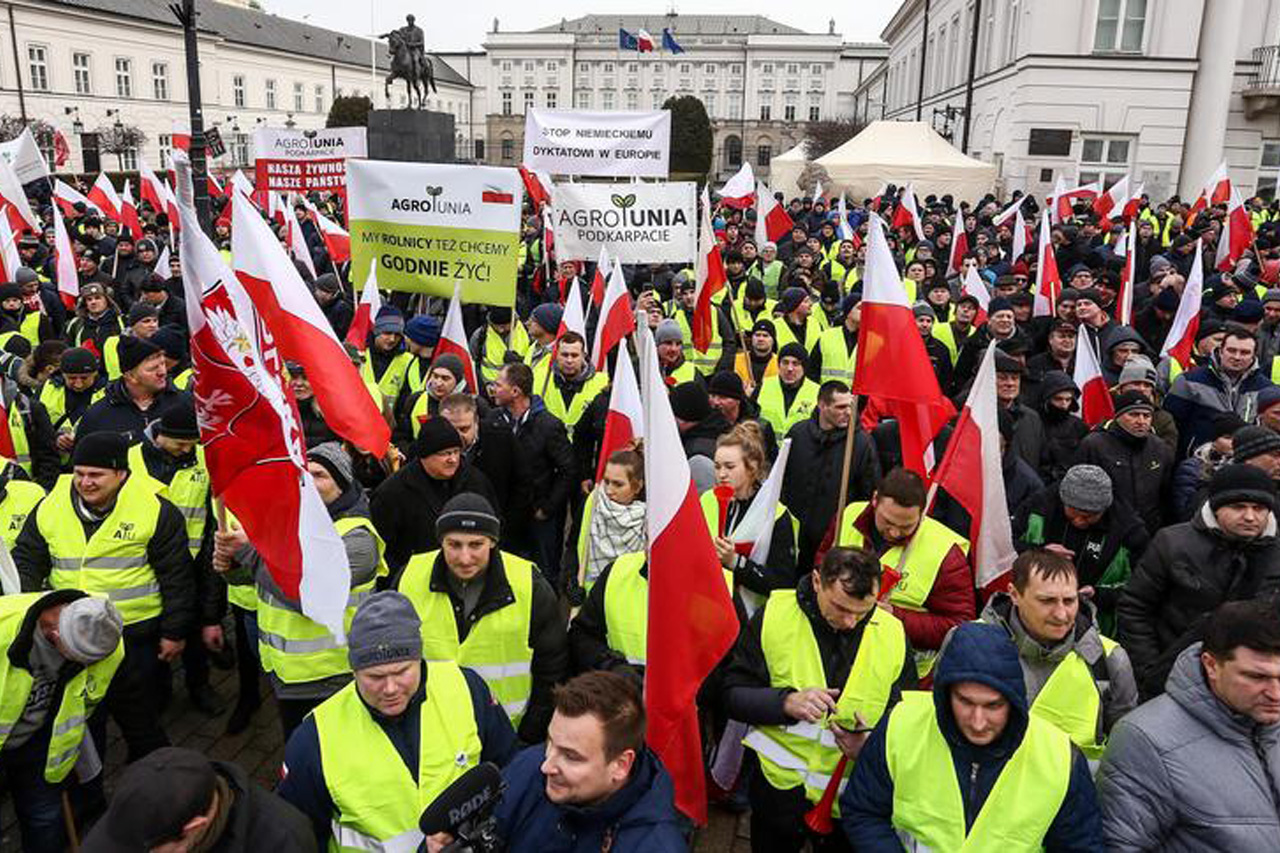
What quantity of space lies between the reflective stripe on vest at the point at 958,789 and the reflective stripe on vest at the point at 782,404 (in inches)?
153

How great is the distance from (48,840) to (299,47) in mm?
78835

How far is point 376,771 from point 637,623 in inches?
48.0

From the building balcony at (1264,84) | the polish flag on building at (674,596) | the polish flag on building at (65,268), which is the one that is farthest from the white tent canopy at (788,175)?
the polish flag on building at (674,596)

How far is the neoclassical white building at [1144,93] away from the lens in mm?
27516

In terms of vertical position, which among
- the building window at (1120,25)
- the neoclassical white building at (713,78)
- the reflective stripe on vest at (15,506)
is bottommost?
the reflective stripe on vest at (15,506)

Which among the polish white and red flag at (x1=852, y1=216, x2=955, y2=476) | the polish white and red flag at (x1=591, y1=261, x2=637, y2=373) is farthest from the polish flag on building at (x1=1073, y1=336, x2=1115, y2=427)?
the polish white and red flag at (x1=591, y1=261, x2=637, y2=373)

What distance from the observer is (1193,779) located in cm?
267

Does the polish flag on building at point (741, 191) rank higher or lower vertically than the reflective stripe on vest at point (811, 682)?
higher

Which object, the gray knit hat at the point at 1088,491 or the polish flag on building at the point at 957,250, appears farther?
the polish flag on building at the point at 957,250

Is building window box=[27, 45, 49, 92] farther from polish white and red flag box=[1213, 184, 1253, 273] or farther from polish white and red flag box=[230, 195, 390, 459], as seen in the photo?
polish white and red flag box=[230, 195, 390, 459]

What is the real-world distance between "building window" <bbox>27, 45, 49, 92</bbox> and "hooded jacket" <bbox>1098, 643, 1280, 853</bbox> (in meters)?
61.3

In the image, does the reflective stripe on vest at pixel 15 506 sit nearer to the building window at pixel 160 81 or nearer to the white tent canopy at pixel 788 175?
the white tent canopy at pixel 788 175

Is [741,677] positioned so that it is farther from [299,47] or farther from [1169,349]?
[299,47]

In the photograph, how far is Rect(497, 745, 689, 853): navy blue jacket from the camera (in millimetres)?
2393
